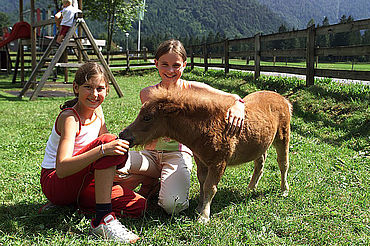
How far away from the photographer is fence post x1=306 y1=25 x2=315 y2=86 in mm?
9234

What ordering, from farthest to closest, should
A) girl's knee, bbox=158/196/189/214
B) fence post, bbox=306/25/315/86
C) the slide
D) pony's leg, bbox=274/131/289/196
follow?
the slide → fence post, bbox=306/25/315/86 → pony's leg, bbox=274/131/289/196 → girl's knee, bbox=158/196/189/214

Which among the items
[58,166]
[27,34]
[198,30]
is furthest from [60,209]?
[198,30]

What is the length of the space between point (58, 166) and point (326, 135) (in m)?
5.26

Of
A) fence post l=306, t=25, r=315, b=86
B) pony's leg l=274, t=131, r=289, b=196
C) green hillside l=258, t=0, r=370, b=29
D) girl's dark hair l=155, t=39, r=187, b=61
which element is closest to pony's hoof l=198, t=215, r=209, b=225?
pony's leg l=274, t=131, r=289, b=196

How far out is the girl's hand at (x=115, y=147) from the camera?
2.69 metres

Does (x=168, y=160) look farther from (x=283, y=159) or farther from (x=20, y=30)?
(x=20, y=30)

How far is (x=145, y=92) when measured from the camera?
3643 millimetres

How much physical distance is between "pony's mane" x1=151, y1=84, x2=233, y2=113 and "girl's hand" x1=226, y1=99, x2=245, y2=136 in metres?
0.11

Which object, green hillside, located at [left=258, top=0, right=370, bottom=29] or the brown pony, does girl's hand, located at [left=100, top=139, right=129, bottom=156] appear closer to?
the brown pony

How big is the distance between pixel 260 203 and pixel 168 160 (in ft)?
3.68

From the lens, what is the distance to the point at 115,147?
269cm

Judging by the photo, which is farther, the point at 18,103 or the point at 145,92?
the point at 18,103

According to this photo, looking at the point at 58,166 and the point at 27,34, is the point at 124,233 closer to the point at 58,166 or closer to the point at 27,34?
the point at 58,166

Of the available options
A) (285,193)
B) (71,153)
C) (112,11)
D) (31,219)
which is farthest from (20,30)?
(112,11)
